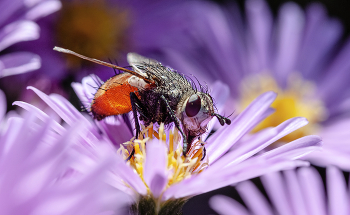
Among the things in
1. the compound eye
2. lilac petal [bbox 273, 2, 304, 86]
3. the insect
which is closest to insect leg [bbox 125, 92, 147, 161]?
the insect

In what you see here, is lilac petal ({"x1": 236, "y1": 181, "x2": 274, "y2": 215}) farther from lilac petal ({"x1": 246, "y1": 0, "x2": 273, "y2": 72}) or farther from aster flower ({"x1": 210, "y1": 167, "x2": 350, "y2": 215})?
lilac petal ({"x1": 246, "y1": 0, "x2": 273, "y2": 72})


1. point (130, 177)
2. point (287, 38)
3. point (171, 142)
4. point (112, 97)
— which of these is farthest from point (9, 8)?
point (287, 38)

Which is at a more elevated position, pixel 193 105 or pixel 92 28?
pixel 92 28

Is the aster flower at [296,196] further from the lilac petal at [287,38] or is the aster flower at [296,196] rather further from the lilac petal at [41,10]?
the lilac petal at [287,38]

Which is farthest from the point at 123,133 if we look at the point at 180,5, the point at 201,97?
the point at 180,5

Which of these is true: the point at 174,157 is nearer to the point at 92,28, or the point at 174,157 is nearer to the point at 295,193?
the point at 295,193

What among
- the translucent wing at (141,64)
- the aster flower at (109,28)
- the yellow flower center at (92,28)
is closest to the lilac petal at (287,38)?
the aster flower at (109,28)
